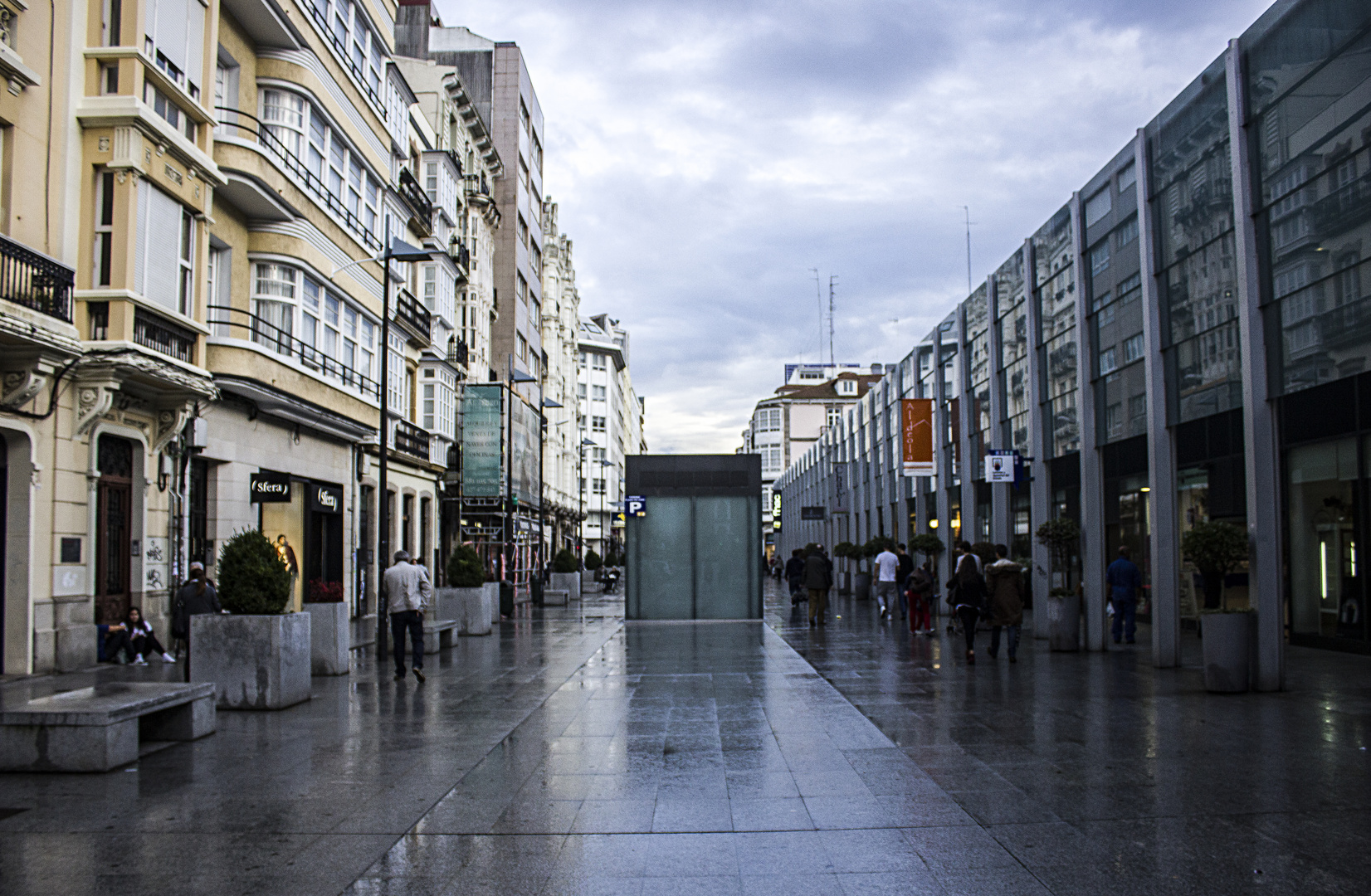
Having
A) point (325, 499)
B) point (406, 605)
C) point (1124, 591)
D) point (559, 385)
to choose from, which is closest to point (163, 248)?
point (406, 605)

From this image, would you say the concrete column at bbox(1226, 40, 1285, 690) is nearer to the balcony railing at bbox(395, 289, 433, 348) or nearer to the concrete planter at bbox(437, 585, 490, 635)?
the concrete planter at bbox(437, 585, 490, 635)

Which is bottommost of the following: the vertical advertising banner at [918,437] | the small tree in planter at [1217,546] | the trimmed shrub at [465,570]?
the trimmed shrub at [465,570]

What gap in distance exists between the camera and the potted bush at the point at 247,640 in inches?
466

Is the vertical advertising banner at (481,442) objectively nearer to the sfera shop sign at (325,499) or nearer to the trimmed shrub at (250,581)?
the sfera shop sign at (325,499)

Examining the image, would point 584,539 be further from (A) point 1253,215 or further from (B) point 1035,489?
(A) point 1253,215

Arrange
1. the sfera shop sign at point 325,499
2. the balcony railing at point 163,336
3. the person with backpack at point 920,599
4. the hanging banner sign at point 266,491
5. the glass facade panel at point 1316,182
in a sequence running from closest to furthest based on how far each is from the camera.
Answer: the glass facade panel at point 1316,182, the balcony railing at point 163,336, the hanging banner sign at point 266,491, the person with backpack at point 920,599, the sfera shop sign at point 325,499

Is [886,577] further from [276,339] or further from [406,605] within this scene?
[276,339]

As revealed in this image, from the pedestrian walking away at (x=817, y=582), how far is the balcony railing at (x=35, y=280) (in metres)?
15.7

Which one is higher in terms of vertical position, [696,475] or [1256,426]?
[696,475]

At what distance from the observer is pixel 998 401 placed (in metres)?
23.4

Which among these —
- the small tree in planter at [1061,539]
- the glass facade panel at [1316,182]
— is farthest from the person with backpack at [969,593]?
the glass facade panel at [1316,182]

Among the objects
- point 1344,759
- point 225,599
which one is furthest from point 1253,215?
point 225,599

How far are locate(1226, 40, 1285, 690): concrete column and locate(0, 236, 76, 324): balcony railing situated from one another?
50.1 feet

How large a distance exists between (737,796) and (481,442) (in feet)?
111
